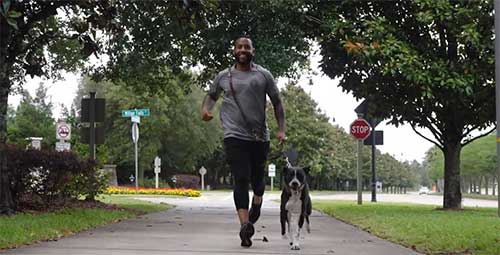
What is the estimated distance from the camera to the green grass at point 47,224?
302 inches

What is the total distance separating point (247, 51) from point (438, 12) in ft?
25.9

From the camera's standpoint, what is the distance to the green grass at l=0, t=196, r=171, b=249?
767 centimetres

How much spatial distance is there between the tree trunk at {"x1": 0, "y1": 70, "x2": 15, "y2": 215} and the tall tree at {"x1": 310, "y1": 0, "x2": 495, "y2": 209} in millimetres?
5746

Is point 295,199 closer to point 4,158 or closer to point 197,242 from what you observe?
point 197,242

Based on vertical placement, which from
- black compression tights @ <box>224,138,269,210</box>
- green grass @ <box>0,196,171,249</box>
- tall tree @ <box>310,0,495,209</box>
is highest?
tall tree @ <box>310,0,495,209</box>

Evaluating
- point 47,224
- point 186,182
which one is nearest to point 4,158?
point 47,224

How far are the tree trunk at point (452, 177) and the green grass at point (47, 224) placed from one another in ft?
26.6

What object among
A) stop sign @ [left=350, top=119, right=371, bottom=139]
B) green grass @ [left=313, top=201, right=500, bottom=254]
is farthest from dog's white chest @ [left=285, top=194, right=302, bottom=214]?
stop sign @ [left=350, top=119, right=371, bottom=139]

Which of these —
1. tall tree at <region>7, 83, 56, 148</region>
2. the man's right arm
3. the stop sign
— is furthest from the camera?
tall tree at <region>7, 83, 56, 148</region>

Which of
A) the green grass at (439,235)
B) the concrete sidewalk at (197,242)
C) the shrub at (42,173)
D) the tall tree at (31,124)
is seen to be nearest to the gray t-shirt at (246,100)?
the concrete sidewalk at (197,242)

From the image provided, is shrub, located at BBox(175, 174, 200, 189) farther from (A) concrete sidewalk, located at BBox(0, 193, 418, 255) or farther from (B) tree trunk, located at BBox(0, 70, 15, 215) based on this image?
(A) concrete sidewalk, located at BBox(0, 193, 418, 255)

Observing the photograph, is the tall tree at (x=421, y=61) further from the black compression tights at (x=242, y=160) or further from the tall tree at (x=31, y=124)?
the tall tree at (x=31, y=124)

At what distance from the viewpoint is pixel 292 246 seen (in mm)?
7125

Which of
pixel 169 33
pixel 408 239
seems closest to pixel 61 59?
pixel 169 33
